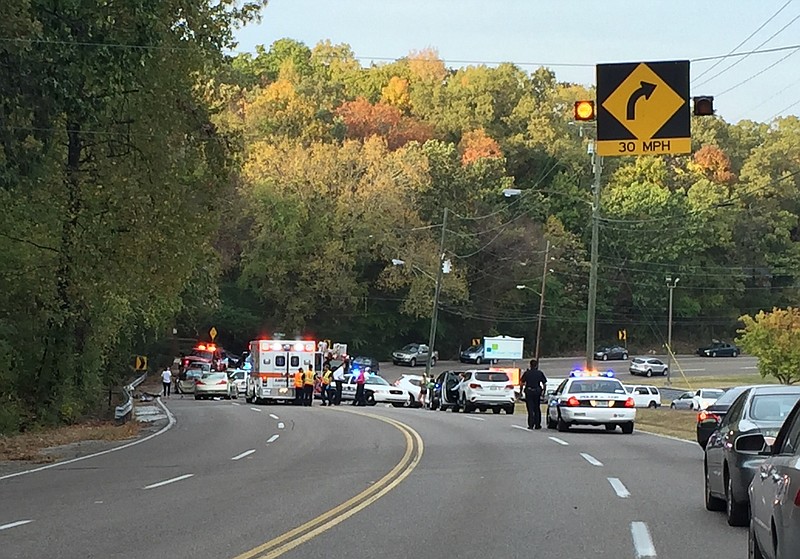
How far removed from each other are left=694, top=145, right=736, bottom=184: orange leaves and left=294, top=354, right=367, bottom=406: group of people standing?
53838 mm

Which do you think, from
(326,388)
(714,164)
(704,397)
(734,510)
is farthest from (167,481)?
(714,164)

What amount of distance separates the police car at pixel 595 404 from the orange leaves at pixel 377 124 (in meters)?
61.8

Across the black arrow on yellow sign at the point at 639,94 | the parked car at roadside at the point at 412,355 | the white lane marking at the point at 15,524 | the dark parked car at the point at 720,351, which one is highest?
the black arrow on yellow sign at the point at 639,94

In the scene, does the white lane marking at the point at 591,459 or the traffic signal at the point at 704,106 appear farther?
the white lane marking at the point at 591,459

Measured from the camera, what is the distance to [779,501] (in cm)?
677

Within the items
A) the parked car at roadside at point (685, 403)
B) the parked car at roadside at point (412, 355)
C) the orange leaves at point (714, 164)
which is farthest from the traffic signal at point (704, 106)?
the orange leaves at point (714, 164)

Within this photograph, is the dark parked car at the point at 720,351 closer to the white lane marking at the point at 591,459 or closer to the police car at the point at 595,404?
the police car at the point at 595,404

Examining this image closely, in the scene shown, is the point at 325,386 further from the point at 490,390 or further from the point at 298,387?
the point at 490,390

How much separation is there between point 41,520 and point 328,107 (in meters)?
78.8

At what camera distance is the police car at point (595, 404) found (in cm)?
2828

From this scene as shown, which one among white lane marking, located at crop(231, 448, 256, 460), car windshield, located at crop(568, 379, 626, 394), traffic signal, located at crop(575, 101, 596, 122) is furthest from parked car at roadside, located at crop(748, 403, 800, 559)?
car windshield, located at crop(568, 379, 626, 394)

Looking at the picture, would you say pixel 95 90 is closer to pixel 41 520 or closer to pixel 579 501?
pixel 41 520

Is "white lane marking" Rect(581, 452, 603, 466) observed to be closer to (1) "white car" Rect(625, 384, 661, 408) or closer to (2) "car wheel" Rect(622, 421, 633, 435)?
(2) "car wheel" Rect(622, 421, 633, 435)

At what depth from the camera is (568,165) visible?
94.8 metres
